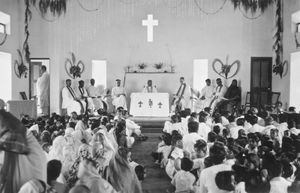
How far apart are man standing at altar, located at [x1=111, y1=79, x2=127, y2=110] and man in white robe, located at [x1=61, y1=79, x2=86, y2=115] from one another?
3.81 ft

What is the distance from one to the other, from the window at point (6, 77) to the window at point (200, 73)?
6.45 meters

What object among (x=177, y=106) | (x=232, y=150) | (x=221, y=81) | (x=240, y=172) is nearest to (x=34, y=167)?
(x=240, y=172)

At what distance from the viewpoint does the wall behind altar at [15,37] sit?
13.5 m

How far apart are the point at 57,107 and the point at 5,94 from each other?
6.00ft

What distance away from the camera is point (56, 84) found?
14.5 metres

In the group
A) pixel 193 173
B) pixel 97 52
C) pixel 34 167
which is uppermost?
pixel 97 52

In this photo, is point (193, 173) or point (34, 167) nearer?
point (34, 167)

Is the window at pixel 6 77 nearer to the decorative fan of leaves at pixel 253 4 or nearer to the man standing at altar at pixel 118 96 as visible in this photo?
the man standing at altar at pixel 118 96

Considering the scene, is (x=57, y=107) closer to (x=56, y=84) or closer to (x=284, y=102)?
(x=56, y=84)

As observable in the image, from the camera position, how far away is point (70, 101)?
14.0 metres

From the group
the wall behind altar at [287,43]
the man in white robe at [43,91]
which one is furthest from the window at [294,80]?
the man in white robe at [43,91]

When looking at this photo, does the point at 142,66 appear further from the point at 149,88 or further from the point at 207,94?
the point at 207,94

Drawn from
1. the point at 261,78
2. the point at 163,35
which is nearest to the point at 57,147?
the point at 163,35

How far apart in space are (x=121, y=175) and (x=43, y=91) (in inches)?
408
